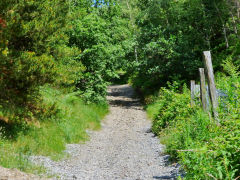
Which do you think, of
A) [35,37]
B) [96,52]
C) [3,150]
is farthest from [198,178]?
[96,52]

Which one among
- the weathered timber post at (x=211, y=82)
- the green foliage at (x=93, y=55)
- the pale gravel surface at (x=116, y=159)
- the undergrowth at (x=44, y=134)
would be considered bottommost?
the pale gravel surface at (x=116, y=159)

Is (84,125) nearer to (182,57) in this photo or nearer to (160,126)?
(160,126)

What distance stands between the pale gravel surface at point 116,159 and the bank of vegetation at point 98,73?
Answer: 48cm

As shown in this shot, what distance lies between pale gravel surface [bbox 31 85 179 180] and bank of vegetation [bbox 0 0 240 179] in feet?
1.58

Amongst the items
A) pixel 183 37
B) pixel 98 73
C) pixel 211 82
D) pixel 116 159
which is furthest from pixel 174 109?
pixel 183 37

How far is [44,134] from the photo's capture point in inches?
364

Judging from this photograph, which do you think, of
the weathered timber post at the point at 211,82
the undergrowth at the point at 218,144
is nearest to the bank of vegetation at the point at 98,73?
the undergrowth at the point at 218,144

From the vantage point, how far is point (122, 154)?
357 inches

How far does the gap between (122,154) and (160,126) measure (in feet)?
10.7

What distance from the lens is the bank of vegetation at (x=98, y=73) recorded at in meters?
5.01

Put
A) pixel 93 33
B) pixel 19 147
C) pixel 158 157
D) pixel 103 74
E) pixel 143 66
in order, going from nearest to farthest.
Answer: pixel 19 147 < pixel 158 157 < pixel 93 33 < pixel 103 74 < pixel 143 66

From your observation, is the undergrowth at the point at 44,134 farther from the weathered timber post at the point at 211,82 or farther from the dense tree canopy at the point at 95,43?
the weathered timber post at the point at 211,82

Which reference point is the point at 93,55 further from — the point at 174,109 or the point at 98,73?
the point at 174,109

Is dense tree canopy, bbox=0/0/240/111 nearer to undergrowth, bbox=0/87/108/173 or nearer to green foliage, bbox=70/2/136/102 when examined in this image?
green foliage, bbox=70/2/136/102
